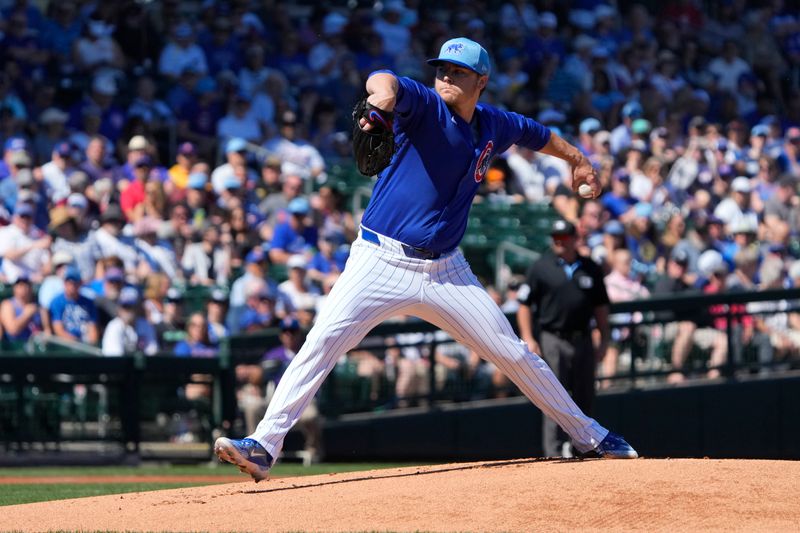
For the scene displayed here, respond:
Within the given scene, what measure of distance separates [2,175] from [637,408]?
20.9 feet

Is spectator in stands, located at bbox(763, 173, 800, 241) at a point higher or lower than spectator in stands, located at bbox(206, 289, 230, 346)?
higher

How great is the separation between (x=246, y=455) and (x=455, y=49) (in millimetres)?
2027

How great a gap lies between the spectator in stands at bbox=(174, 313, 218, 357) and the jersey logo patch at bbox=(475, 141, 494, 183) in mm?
6065

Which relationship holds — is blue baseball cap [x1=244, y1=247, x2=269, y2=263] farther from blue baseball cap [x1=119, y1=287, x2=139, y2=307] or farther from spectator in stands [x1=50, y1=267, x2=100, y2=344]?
spectator in stands [x1=50, y1=267, x2=100, y2=344]

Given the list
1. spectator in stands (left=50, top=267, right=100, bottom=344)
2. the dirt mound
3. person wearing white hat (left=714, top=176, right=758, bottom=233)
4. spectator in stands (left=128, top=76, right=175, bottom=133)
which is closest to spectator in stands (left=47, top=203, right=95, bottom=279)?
spectator in stands (left=50, top=267, right=100, bottom=344)

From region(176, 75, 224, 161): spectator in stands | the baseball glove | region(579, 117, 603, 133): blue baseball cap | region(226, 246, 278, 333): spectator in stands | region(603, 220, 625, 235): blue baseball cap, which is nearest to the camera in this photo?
the baseball glove

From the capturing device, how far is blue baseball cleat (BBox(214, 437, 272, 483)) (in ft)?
20.1

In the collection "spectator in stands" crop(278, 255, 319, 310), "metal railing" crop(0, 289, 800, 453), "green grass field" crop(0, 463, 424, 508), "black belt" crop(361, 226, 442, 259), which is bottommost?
"green grass field" crop(0, 463, 424, 508)

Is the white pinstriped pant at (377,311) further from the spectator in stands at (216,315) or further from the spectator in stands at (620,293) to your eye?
the spectator in stands at (620,293)

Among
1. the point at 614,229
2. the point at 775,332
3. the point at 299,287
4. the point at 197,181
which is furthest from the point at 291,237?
the point at 775,332

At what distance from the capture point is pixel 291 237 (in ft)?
45.2

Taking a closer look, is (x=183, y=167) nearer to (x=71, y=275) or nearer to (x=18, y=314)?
(x=71, y=275)

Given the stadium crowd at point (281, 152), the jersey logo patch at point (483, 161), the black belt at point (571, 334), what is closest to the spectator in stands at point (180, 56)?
the stadium crowd at point (281, 152)

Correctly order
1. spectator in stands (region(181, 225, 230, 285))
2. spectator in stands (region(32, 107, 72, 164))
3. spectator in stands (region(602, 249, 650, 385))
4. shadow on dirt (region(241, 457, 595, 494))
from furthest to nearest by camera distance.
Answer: spectator in stands (region(32, 107, 72, 164))
spectator in stands (region(602, 249, 650, 385))
spectator in stands (region(181, 225, 230, 285))
shadow on dirt (region(241, 457, 595, 494))
